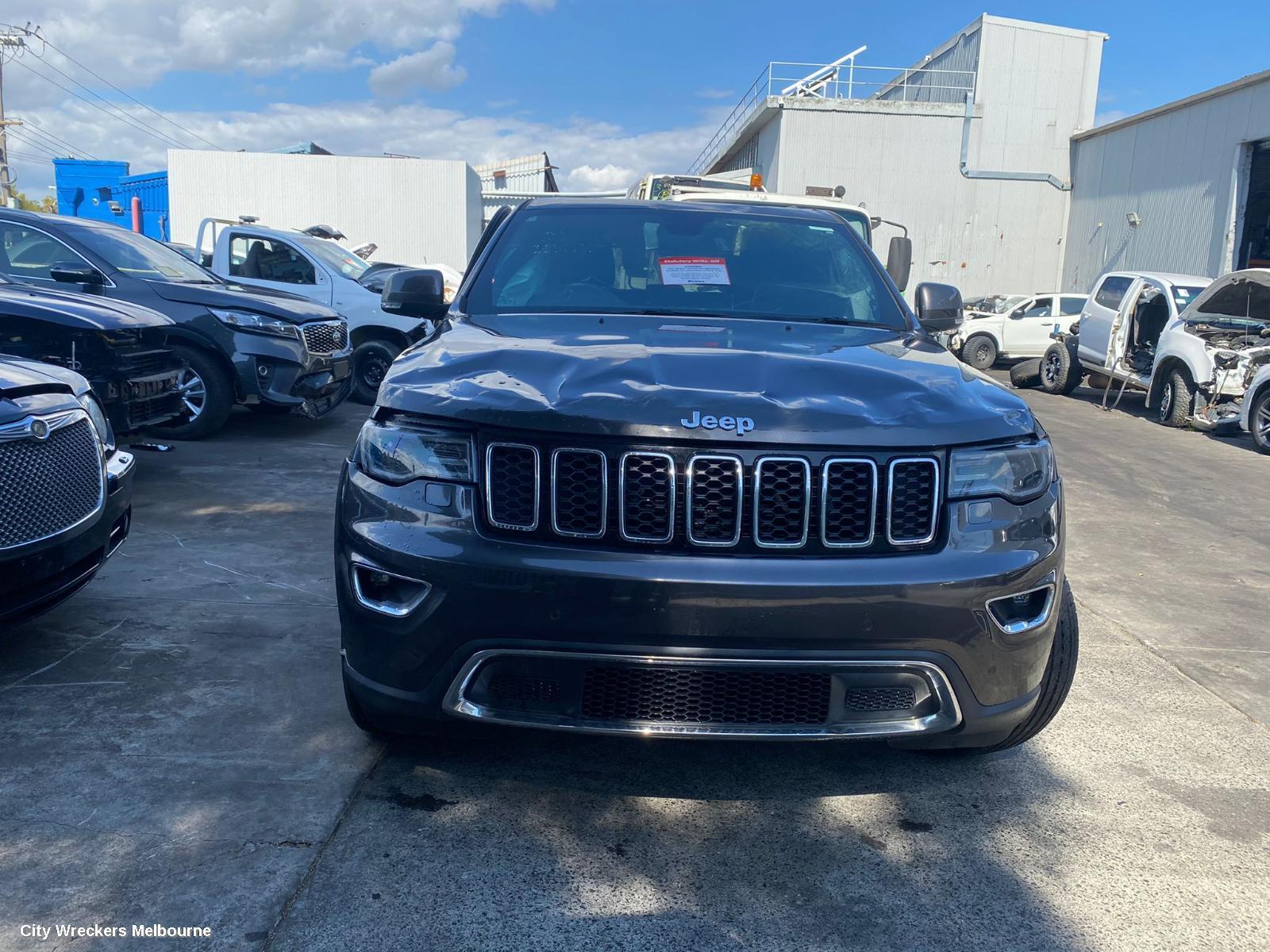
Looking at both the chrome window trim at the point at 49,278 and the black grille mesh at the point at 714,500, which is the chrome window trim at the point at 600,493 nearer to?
the black grille mesh at the point at 714,500

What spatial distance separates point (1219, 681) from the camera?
377 cm

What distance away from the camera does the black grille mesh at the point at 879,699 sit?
233cm

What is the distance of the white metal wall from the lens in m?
23.7

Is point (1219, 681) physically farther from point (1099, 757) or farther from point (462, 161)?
point (462, 161)

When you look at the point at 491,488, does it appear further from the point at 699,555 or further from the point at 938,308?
the point at 938,308

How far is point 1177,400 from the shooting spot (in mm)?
11617

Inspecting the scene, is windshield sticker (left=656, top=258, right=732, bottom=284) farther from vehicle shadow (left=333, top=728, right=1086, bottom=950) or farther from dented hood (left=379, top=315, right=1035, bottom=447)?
vehicle shadow (left=333, top=728, right=1086, bottom=950)

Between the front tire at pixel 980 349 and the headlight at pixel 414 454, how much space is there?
1801 cm

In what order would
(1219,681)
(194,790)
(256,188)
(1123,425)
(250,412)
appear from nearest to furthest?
(194,790) < (1219,681) < (250,412) < (1123,425) < (256,188)

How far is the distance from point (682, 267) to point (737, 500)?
5.28ft

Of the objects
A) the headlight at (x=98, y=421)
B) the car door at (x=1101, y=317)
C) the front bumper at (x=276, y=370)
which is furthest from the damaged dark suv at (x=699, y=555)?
the car door at (x=1101, y=317)

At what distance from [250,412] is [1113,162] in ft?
74.0

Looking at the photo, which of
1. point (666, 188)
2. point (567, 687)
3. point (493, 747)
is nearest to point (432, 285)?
point (493, 747)

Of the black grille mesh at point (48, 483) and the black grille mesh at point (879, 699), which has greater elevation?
the black grille mesh at point (48, 483)
